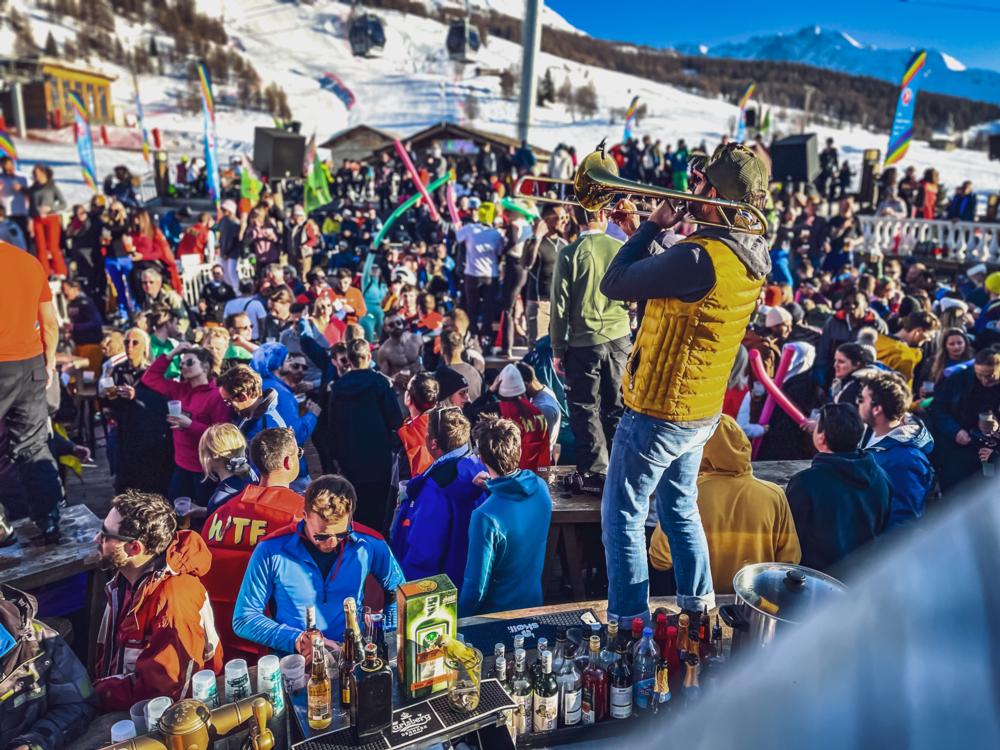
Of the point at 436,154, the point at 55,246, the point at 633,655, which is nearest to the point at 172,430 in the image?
the point at 633,655

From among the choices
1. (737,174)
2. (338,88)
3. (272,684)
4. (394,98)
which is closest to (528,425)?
(737,174)

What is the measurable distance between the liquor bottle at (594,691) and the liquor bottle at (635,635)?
0.14 metres

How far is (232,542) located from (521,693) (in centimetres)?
133

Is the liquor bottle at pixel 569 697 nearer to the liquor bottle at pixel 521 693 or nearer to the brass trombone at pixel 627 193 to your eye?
the liquor bottle at pixel 521 693

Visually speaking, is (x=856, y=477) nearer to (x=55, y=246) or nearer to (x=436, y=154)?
(x=55, y=246)

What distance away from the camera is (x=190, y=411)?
420 cm

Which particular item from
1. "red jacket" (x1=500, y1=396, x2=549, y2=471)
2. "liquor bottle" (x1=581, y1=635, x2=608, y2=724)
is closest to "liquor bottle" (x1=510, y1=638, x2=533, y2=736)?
"liquor bottle" (x1=581, y1=635, x2=608, y2=724)

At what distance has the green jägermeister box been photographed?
2043 mm

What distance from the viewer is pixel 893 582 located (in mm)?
456

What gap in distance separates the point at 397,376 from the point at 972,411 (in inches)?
143

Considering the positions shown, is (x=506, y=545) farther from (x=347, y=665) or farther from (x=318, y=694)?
(x=318, y=694)

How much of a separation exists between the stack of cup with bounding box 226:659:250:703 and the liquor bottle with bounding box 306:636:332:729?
190 millimetres

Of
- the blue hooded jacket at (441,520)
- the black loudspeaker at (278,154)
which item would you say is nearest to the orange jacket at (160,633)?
the blue hooded jacket at (441,520)

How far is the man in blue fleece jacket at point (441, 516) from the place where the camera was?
316 centimetres
